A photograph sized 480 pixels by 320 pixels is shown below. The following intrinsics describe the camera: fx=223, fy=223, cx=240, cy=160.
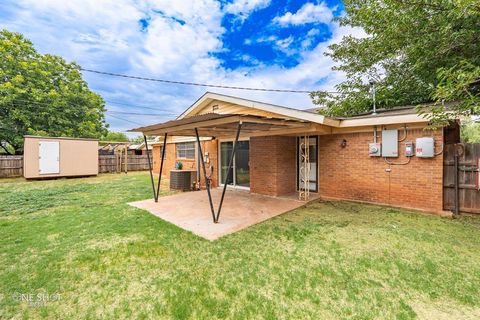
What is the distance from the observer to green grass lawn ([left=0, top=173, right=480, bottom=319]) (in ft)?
7.81

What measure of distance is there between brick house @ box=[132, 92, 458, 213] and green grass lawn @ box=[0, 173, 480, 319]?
1360 millimetres

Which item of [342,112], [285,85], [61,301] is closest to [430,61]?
[342,112]

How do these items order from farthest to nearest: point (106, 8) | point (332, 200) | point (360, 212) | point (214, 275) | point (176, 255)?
point (106, 8)
point (332, 200)
point (360, 212)
point (176, 255)
point (214, 275)

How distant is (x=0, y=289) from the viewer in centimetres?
269

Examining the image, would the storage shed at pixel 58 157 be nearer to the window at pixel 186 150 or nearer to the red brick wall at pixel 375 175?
the window at pixel 186 150

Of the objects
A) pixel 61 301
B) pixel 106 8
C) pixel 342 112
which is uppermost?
pixel 106 8

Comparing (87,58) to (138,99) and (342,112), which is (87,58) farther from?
(138,99)

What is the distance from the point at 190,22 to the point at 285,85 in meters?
7.67

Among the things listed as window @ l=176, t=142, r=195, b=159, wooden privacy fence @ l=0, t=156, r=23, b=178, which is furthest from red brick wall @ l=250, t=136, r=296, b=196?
wooden privacy fence @ l=0, t=156, r=23, b=178

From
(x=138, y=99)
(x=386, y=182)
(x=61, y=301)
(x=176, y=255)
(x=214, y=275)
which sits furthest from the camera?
(x=138, y=99)

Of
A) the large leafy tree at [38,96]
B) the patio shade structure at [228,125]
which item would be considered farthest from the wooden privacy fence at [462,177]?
the large leafy tree at [38,96]

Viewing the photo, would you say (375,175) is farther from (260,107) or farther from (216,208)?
(216,208)

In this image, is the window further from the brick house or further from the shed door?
the shed door

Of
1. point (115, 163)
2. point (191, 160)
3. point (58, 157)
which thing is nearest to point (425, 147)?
point (191, 160)
